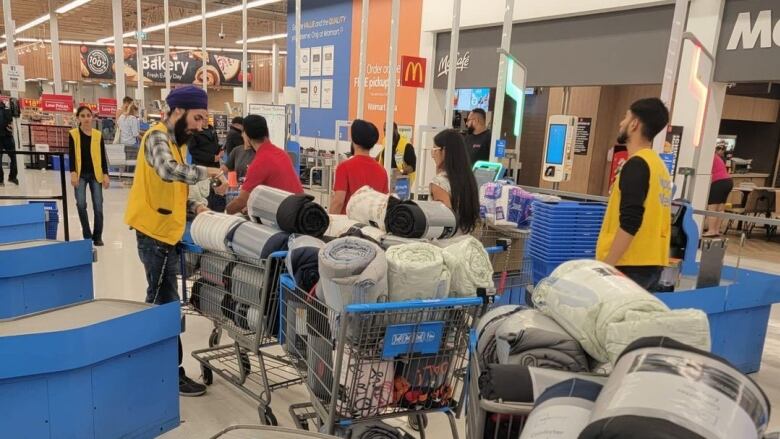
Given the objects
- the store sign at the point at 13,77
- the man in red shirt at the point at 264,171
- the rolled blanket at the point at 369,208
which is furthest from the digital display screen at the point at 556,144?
the store sign at the point at 13,77

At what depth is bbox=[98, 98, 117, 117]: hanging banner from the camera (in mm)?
18391

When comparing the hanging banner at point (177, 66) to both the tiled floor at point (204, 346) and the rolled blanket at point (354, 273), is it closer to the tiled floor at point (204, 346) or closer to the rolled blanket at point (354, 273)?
the tiled floor at point (204, 346)

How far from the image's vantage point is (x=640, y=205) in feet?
9.17

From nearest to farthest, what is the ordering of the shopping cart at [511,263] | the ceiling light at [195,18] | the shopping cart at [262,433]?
the shopping cart at [262,433]
the shopping cart at [511,263]
the ceiling light at [195,18]

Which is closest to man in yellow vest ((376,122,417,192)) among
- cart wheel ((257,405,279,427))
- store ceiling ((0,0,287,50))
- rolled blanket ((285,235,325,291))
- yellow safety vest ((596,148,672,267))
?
yellow safety vest ((596,148,672,267))

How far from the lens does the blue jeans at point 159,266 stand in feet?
10.5

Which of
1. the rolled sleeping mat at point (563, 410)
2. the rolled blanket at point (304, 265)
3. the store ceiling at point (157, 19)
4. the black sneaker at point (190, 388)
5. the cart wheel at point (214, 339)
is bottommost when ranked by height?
the black sneaker at point (190, 388)

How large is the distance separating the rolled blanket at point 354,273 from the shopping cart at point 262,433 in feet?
2.37

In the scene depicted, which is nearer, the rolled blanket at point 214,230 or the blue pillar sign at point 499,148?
the rolled blanket at point 214,230

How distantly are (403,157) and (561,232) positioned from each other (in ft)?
19.0

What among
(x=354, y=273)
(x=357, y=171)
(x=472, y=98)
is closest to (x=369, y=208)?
(x=354, y=273)

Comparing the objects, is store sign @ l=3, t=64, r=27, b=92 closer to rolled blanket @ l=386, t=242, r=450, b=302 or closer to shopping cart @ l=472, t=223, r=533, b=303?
shopping cart @ l=472, t=223, r=533, b=303

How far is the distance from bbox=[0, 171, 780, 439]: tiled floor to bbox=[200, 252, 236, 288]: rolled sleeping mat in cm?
77

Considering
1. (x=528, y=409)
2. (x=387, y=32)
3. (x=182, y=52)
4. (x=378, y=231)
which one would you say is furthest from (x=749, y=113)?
(x=182, y=52)
